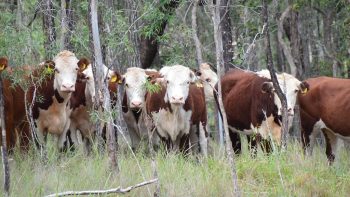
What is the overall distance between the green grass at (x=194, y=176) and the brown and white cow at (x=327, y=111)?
2.06m

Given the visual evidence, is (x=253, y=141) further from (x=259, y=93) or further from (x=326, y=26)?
(x=326, y=26)

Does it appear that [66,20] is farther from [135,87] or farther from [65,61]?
[135,87]

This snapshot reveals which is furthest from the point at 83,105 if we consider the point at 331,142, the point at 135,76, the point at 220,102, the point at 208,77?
the point at 220,102

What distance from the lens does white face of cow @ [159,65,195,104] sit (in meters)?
11.0

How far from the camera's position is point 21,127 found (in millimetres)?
11922

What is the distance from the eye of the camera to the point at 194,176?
871 centimetres

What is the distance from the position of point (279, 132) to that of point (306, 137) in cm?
119

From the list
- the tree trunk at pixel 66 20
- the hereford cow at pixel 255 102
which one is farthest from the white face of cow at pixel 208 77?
the tree trunk at pixel 66 20

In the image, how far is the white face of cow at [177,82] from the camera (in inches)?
432

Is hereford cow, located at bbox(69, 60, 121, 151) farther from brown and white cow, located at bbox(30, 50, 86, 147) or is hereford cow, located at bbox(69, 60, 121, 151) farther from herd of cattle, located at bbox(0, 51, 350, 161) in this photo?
brown and white cow, located at bbox(30, 50, 86, 147)

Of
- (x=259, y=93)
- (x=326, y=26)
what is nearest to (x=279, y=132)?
(x=259, y=93)

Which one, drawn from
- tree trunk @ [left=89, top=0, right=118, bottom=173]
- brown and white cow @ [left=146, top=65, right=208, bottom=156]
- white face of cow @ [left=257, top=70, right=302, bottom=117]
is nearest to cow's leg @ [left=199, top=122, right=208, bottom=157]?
brown and white cow @ [left=146, top=65, right=208, bottom=156]

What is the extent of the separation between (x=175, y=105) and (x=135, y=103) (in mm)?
781

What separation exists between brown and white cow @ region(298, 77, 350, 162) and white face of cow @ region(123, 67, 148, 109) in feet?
9.32
